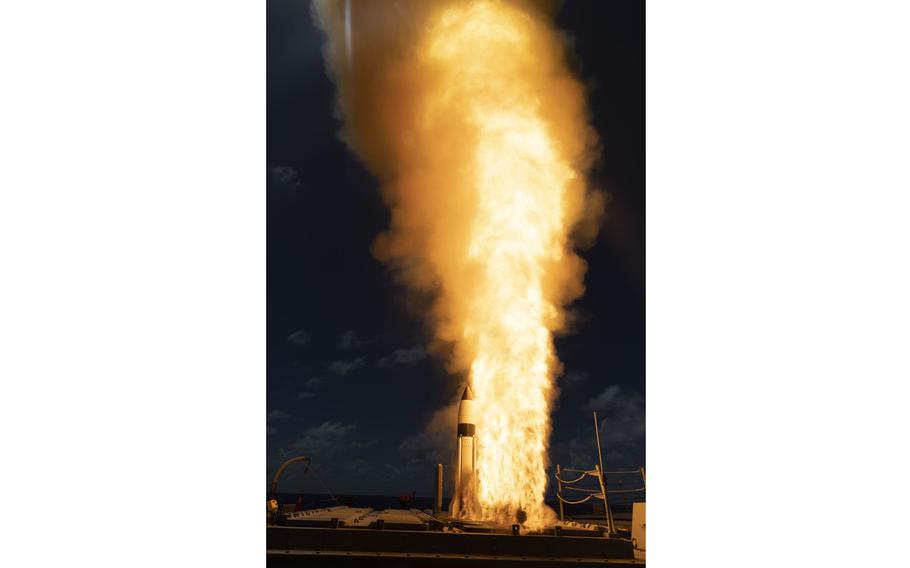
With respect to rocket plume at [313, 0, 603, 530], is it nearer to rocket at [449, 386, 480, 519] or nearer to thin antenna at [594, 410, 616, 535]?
rocket at [449, 386, 480, 519]

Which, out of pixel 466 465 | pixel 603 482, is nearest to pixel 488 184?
pixel 466 465

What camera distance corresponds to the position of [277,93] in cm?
519

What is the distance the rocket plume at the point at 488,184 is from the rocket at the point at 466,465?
1.8 inches

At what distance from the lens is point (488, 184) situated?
5.09 metres

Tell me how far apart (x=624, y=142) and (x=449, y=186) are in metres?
1.18

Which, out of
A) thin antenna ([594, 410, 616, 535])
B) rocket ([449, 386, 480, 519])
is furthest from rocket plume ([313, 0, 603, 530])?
thin antenna ([594, 410, 616, 535])

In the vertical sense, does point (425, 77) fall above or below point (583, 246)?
above

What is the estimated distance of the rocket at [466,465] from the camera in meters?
4.95

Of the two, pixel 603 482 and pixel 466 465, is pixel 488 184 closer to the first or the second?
pixel 466 465

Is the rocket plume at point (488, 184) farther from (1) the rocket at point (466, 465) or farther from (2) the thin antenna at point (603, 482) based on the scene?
(2) the thin antenna at point (603, 482)
